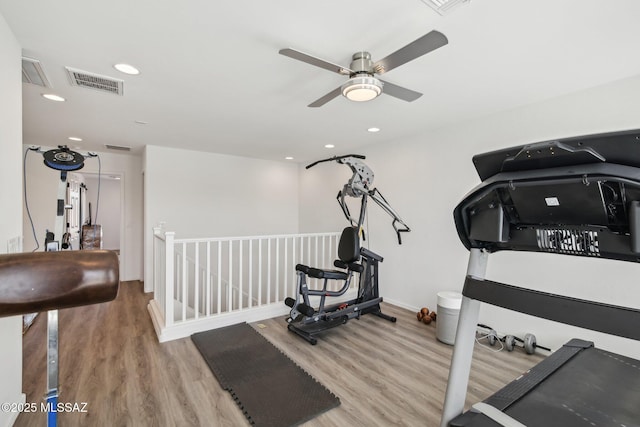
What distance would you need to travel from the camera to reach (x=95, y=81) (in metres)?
2.46

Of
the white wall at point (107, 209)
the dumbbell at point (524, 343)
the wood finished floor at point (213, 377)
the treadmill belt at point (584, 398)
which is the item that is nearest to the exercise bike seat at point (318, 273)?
Result: the wood finished floor at point (213, 377)

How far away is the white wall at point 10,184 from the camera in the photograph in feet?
5.29

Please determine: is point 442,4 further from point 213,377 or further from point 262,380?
point 213,377

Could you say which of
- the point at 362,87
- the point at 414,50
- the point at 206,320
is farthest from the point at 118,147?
the point at 414,50

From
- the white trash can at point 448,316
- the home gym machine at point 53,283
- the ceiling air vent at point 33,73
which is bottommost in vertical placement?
the white trash can at point 448,316

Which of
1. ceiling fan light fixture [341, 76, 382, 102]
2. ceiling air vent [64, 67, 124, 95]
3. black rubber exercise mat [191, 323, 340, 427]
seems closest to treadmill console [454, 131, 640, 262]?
ceiling fan light fixture [341, 76, 382, 102]

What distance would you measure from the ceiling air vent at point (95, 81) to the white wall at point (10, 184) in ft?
1.34

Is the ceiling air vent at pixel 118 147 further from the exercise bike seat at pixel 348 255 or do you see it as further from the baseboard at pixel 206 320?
the exercise bike seat at pixel 348 255

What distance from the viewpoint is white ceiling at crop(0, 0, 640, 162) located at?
5.26 ft

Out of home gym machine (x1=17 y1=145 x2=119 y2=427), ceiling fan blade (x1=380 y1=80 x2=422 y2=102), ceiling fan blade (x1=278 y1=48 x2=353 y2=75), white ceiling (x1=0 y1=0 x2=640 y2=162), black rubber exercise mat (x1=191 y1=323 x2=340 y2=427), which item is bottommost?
black rubber exercise mat (x1=191 y1=323 x2=340 y2=427)

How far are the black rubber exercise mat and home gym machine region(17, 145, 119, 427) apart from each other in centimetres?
125

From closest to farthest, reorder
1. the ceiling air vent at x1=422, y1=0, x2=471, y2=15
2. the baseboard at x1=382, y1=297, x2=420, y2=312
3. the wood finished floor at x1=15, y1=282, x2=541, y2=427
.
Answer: the ceiling air vent at x1=422, y1=0, x2=471, y2=15
the wood finished floor at x1=15, y1=282, x2=541, y2=427
the baseboard at x1=382, y1=297, x2=420, y2=312

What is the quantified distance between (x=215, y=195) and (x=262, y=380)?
394cm

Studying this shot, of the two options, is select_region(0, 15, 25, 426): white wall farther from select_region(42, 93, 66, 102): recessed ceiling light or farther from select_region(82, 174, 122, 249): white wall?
select_region(82, 174, 122, 249): white wall
